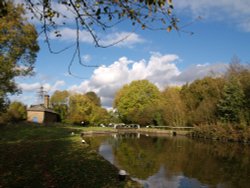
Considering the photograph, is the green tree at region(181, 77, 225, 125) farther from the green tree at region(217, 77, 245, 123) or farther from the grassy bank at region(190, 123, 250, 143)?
the green tree at region(217, 77, 245, 123)

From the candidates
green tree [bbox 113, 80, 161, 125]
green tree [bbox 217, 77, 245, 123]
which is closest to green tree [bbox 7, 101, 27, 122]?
green tree [bbox 113, 80, 161, 125]

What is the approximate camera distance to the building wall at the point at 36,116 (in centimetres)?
5184

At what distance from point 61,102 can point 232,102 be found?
39.7 metres

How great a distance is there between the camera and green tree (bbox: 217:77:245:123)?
107 ft

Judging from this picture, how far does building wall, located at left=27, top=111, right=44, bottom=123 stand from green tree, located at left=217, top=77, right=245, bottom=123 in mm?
32526

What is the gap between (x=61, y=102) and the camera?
62062 millimetres

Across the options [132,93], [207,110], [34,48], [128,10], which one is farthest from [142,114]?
[128,10]

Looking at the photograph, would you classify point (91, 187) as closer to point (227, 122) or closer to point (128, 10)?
point (128, 10)


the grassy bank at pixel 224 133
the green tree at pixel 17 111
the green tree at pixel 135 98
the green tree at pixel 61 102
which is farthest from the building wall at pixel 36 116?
the grassy bank at pixel 224 133

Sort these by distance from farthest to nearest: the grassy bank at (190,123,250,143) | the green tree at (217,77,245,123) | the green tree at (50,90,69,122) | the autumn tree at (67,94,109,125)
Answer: the green tree at (50,90,69,122) → the autumn tree at (67,94,109,125) → the green tree at (217,77,245,123) → the grassy bank at (190,123,250,143)

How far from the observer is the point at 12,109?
51.3 metres

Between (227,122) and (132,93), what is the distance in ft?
109

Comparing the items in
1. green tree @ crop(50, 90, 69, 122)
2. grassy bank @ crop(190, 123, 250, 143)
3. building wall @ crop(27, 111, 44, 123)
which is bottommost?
grassy bank @ crop(190, 123, 250, 143)

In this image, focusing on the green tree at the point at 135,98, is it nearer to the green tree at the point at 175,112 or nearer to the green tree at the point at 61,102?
the green tree at the point at 175,112
